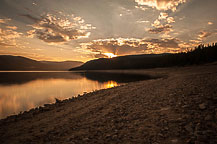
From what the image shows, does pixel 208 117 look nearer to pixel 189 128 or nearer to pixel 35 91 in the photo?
pixel 189 128

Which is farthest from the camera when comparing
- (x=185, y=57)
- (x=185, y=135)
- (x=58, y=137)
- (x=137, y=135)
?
(x=185, y=57)

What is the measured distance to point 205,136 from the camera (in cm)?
300

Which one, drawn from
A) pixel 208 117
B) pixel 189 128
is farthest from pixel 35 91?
pixel 208 117

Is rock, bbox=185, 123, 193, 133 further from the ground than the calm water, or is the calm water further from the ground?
rock, bbox=185, 123, 193, 133

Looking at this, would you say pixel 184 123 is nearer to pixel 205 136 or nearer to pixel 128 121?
pixel 205 136

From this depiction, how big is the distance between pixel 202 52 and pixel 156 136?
97560 millimetres

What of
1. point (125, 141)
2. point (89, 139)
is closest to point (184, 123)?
point (125, 141)

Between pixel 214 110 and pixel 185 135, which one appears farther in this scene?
pixel 214 110

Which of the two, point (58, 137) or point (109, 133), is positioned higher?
point (109, 133)

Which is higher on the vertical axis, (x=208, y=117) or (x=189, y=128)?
(x=208, y=117)

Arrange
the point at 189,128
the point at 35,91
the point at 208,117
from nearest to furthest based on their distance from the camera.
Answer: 1. the point at 189,128
2. the point at 208,117
3. the point at 35,91

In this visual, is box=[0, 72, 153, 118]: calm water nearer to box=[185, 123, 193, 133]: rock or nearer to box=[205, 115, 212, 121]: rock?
box=[185, 123, 193, 133]: rock

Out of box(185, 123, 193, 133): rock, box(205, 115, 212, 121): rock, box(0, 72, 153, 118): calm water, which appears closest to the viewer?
box(185, 123, 193, 133): rock

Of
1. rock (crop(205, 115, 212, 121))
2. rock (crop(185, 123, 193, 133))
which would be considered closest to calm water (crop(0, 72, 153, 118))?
rock (crop(185, 123, 193, 133))
